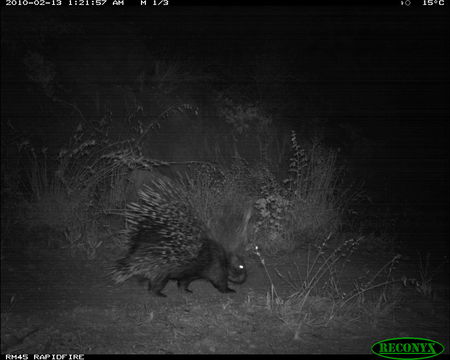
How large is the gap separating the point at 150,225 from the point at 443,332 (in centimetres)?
240

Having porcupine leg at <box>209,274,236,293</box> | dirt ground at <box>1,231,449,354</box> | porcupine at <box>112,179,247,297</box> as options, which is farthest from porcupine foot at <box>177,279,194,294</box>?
porcupine leg at <box>209,274,236,293</box>

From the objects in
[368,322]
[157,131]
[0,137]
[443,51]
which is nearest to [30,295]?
[368,322]

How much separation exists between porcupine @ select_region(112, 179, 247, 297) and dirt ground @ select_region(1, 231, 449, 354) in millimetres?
155

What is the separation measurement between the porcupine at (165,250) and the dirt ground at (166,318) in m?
0.15

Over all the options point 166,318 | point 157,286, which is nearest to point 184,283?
point 157,286

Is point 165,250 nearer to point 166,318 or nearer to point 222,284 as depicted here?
point 222,284

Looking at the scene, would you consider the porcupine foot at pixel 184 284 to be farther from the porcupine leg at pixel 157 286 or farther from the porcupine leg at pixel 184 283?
the porcupine leg at pixel 157 286

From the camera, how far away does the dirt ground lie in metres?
2.81

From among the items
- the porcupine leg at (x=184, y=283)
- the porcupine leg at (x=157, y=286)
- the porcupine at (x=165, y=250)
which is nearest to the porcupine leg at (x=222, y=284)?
the porcupine at (x=165, y=250)

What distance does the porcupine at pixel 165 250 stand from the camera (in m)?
3.88

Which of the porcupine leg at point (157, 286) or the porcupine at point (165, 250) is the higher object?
the porcupine at point (165, 250)

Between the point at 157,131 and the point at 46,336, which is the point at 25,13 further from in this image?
the point at 46,336

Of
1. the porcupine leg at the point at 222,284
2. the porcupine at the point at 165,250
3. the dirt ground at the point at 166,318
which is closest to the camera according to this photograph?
the dirt ground at the point at 166,318

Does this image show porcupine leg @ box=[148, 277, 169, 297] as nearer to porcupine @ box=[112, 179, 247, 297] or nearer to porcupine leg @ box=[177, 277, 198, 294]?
porcupine @ box=[112, 179, 247, 297]
